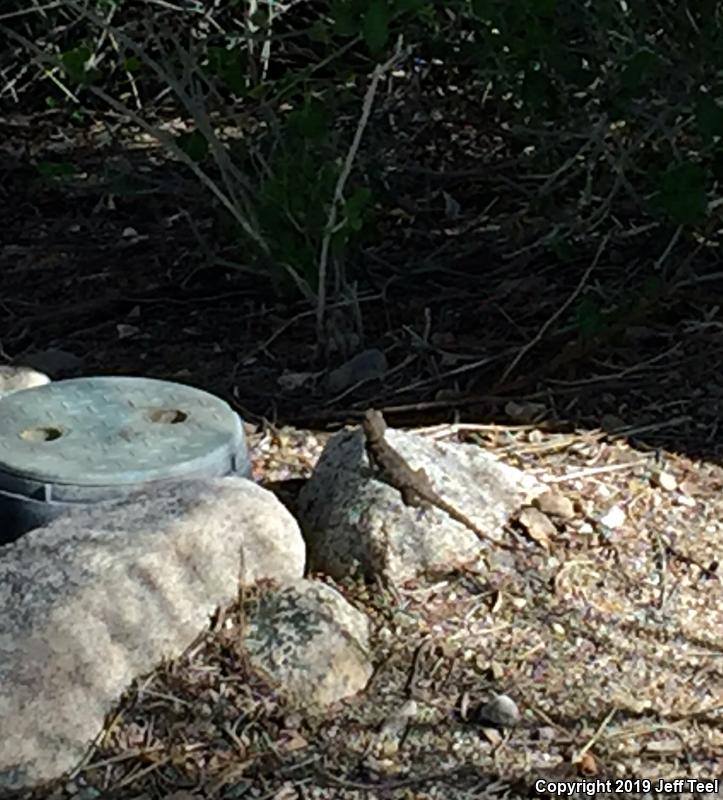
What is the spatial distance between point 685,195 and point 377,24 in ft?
2.64

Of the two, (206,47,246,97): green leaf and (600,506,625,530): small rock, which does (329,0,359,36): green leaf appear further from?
(600,506,625,530): small rock

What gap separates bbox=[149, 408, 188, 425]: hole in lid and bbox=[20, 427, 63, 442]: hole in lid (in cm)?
19

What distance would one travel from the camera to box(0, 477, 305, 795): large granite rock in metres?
2.70

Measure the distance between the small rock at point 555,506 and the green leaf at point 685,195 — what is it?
84 cm

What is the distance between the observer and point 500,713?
2.83 meters

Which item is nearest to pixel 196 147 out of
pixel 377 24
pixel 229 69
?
pixel 229 69

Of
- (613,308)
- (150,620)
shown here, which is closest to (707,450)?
(613,308)

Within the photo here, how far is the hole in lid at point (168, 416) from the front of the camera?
3.49 meters

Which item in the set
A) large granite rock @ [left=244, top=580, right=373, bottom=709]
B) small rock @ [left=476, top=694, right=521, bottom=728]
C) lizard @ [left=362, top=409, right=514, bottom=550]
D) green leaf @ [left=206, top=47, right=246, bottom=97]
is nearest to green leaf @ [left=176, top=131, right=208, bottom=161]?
green leaf @ [left=206, top=47, right=246, bottom=97]

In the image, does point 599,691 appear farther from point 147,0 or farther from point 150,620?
point 147,0

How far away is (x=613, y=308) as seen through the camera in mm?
4531

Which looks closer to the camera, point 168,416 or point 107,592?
point 107,592

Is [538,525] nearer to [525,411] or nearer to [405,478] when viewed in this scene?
[405,478]

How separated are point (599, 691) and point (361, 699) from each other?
1.31 ft
